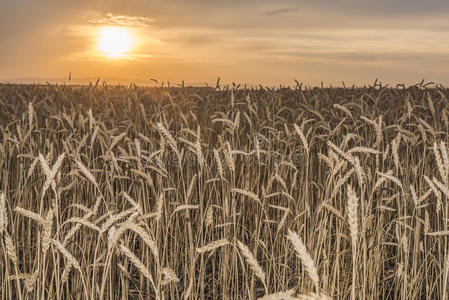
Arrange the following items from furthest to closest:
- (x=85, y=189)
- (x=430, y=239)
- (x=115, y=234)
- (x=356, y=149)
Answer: (x=85, y=189) → (x=430, y=239) → (x=356, y=149) → (x=115, y=234)

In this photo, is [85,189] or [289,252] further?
[85,189]

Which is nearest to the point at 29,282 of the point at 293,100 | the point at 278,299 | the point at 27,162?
the point at 278,299

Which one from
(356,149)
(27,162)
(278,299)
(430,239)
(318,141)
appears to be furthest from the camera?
(318,141)

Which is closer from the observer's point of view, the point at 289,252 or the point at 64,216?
the point at 289,252

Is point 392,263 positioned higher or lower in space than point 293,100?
lower

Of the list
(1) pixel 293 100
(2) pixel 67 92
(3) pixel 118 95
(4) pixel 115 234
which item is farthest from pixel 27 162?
(2) pixel 67 92

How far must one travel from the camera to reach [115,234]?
1527mm

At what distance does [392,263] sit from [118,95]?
5.32 m

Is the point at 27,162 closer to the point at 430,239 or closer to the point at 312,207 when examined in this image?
the point at 312,207

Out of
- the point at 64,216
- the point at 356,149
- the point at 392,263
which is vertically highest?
the point at 356,149

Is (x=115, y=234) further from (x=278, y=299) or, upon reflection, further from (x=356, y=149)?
(x=356, y=149)

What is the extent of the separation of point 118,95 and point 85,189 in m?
4.70

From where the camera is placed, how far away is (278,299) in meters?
0.97

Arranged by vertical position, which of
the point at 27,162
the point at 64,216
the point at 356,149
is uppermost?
the point at 356,149
